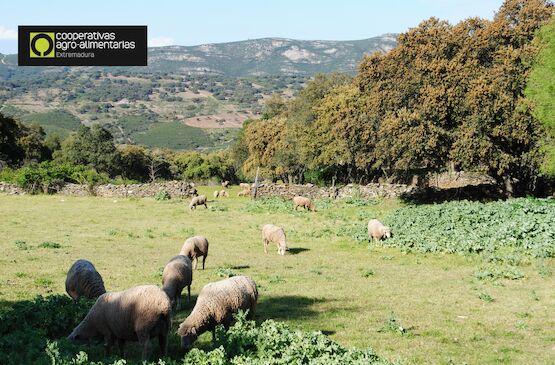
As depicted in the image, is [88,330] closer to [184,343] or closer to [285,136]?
[184,343]

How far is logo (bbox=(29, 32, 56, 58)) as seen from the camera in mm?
31250

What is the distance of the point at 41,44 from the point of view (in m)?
32.2

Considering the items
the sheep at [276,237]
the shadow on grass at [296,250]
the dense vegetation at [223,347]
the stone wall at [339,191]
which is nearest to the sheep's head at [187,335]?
the dense vegetation at [223,347]

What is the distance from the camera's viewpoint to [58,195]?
5131 centimetres

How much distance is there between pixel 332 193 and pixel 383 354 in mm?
38456

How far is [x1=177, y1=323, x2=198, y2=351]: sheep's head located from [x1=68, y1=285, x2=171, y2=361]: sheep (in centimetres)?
49

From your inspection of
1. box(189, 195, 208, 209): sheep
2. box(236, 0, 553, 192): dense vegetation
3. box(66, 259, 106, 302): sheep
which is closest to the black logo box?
box(189, 195, 208, 209): sheep

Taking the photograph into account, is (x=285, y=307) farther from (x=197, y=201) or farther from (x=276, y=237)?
(x=197, y=201)

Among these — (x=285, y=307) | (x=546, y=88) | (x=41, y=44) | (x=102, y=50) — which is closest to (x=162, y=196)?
(x=41, y=44)

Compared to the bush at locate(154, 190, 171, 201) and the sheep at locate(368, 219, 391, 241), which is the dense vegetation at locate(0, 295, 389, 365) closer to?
the sheep at locate(368, 219, 391, 241)

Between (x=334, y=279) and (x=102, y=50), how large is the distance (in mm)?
20594

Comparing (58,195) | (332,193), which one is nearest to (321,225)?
(332,193)

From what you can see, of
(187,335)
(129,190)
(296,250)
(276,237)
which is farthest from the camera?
(129,190)

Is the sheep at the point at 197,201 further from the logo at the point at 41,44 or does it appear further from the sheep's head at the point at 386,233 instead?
the sheep's head at the point at 386,233
